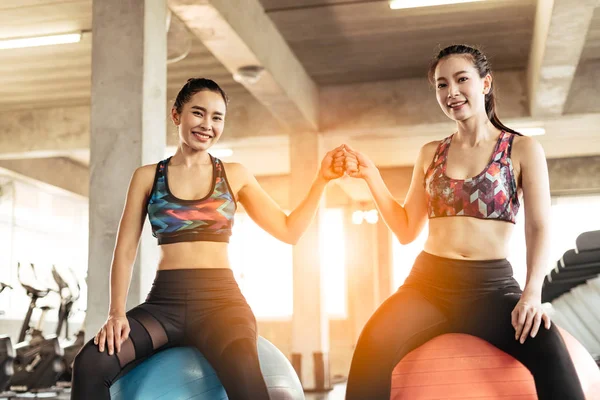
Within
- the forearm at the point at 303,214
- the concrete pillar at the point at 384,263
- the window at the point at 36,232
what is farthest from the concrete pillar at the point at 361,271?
the forearm at the point at 303,214

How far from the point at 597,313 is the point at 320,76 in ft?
13.0

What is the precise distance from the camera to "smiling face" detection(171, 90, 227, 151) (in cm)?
257

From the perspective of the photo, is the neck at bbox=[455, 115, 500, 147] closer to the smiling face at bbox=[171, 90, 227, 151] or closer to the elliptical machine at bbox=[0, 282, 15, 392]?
the smiling face at bbox=[171, 90, 227, 151]

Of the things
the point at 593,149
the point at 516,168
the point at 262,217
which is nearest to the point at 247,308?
the point at 262,217

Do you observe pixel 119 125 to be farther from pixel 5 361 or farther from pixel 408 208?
pixel 5 361

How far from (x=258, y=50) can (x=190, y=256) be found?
3953 millimetres

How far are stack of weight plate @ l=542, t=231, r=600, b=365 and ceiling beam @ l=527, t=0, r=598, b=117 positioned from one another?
1.86 metres

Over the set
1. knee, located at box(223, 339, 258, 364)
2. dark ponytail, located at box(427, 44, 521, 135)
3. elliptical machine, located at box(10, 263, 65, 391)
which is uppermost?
dark ponytail, located at box(427, 44, 521, 135)

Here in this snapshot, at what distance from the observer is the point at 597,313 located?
6066mm

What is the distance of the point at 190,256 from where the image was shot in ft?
8.06

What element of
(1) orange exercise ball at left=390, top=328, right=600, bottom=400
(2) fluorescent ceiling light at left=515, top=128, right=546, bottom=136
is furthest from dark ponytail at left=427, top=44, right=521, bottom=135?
(2) fluorescent ceiling light at left=515, top=128, right=546, bottom=136

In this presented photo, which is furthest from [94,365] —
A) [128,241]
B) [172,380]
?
[128,241]

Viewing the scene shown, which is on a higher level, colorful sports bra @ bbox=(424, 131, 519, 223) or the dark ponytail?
the dark ponytail

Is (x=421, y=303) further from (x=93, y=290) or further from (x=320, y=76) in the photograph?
(x=320, y=76)
